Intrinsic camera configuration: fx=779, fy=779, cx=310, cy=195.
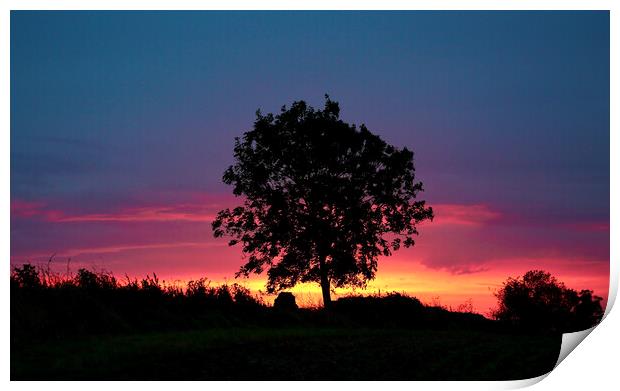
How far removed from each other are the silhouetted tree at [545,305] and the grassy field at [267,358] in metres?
1.03

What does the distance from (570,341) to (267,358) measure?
16.9 ft

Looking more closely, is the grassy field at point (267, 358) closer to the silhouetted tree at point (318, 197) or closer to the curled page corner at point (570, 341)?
the curled page corner at point (570, 341)

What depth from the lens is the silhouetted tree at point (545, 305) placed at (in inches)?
545

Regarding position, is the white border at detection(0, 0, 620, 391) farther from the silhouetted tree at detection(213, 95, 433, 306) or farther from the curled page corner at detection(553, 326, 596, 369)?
the silhouetted tree at detection(213, 95, 433, 306)

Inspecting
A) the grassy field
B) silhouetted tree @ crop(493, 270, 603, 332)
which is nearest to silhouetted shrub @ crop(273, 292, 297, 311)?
the grassy field

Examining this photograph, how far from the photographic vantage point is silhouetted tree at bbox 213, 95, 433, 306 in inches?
906

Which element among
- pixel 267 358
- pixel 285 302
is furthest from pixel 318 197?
pixel 267 358

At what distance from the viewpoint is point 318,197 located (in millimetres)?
23000
